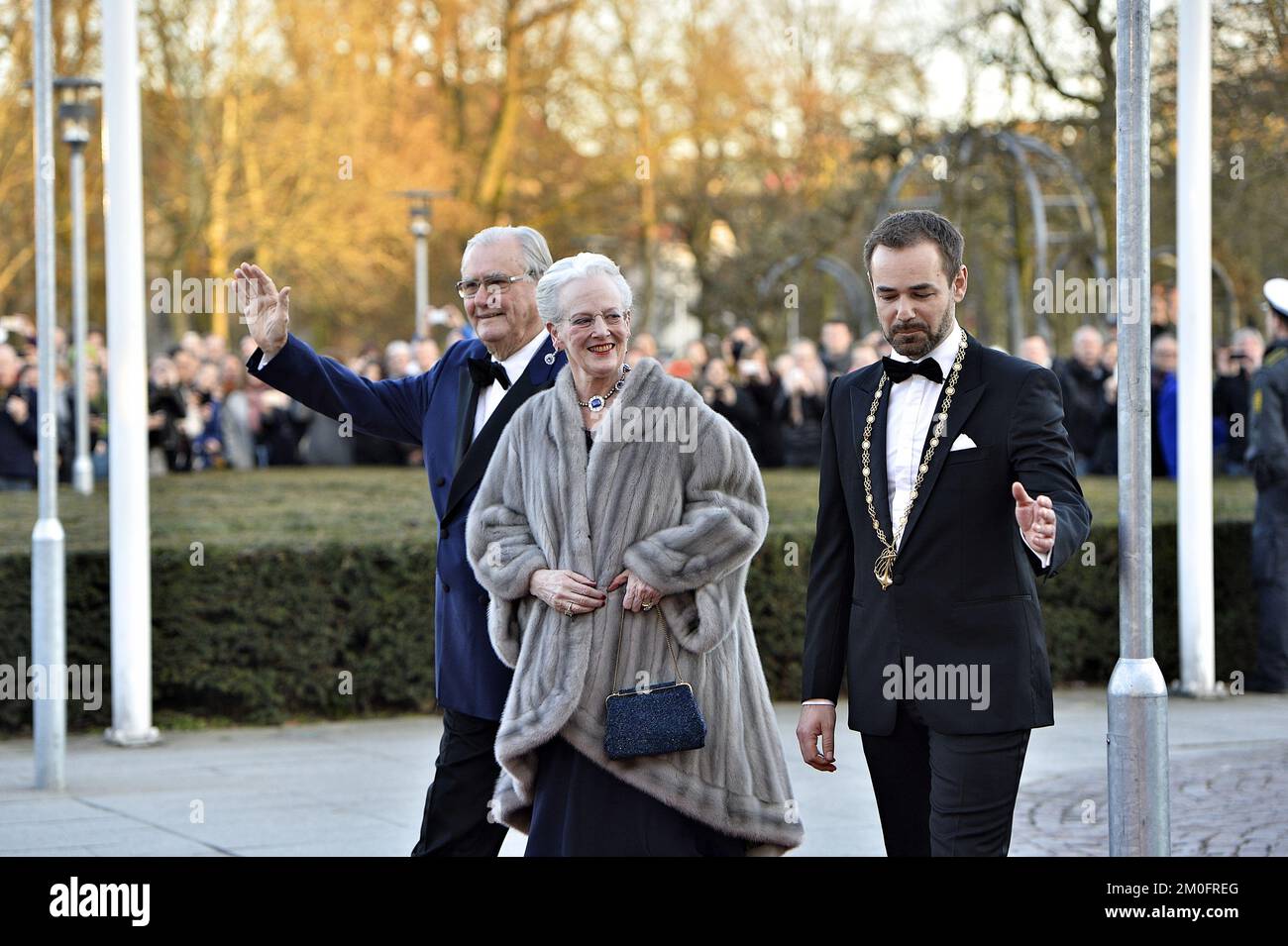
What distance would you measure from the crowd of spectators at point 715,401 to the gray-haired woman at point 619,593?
833cm

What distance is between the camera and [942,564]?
15.0ft

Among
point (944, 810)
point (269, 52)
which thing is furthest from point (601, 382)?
point (269, 52)

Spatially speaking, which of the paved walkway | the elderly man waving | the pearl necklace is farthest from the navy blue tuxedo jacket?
the paved walkway

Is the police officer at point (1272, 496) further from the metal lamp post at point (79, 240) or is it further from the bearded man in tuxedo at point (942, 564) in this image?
the metal lamp post at point (79, 240)

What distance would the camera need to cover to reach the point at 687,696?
4.83 metres

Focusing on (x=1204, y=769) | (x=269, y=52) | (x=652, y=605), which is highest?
(x=269, y=52)

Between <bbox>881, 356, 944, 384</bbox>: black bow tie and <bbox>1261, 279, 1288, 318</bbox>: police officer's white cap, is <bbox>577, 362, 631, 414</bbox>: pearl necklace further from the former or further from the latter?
<bbox>1261, 279, 1288, 318</bbox>: police officer's white cap

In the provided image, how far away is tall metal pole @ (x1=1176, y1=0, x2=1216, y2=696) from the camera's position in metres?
11.1

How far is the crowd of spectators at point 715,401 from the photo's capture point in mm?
15773

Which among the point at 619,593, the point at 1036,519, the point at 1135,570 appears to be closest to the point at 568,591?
the point at 619,593

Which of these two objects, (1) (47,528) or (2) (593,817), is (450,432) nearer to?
(2) (593,817)
